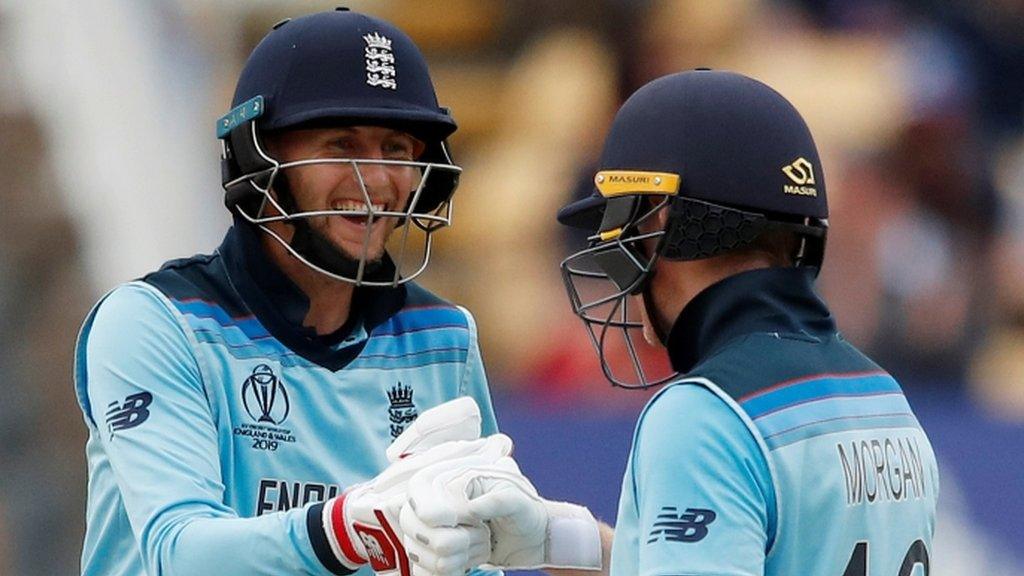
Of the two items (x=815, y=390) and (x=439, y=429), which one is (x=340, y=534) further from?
(x=815, y=390)

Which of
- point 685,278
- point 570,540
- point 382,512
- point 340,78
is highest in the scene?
point 340,78

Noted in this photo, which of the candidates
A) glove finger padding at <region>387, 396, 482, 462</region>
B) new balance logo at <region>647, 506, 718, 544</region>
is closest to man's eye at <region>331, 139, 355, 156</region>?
glove finger padding at <region>387, 396, 482, 462</region>

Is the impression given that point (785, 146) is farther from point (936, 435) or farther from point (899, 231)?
point (899, 231)

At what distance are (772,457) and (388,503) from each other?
24.6 inches

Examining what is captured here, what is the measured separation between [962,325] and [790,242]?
4791 mm

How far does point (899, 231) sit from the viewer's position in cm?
773

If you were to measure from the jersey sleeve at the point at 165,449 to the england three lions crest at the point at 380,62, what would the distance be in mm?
562

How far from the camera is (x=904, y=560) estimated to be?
9.20ft

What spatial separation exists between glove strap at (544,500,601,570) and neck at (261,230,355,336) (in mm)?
623

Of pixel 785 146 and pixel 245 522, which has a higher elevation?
pixel 785 146

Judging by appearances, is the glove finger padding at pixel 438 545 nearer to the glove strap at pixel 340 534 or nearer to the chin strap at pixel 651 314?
the glove strap at pixel 340 534

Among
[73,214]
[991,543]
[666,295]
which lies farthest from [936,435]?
[666,295]

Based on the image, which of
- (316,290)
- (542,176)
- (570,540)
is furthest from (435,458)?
(542,176)

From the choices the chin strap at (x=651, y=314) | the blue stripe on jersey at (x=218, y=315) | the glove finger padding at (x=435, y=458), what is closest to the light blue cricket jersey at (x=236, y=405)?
the blue stripe on jersey at (x=218, y=315)
